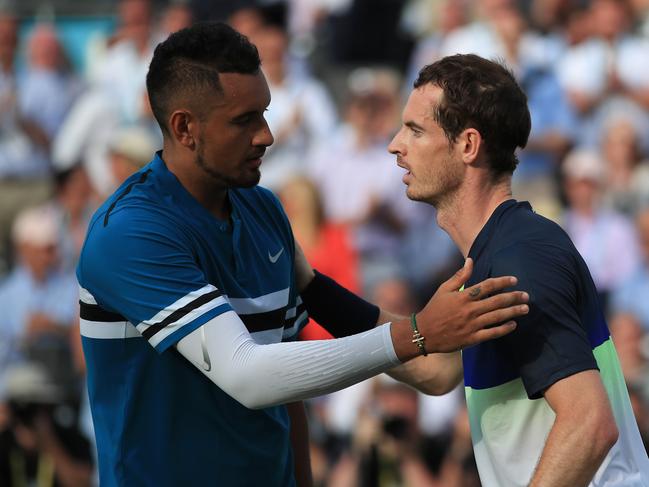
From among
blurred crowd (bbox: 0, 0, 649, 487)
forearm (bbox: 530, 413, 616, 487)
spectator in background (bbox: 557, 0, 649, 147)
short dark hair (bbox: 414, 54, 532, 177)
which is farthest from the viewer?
spectator in background (bbox: 557, 0, 649, 147)

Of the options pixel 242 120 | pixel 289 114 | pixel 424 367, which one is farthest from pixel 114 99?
pixel 242 120

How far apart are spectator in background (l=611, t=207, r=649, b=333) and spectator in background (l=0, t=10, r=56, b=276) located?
4.44 meters

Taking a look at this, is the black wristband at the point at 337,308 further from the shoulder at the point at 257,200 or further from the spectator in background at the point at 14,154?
the spectator in background at the point at 14,154

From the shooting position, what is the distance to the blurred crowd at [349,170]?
6.66m

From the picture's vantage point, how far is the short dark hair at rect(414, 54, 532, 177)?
118 inches

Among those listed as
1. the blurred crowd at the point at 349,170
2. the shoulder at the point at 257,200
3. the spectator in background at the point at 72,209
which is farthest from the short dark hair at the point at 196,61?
the spectator in background at the point at 72,209

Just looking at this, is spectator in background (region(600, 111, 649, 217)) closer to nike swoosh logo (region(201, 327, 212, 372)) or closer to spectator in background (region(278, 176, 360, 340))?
spectator in background (region(278, 176, 360, 340))

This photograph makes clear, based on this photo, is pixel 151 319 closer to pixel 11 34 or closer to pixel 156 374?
pixel 156 374

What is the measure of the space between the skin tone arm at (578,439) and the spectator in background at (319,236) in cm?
A: 471

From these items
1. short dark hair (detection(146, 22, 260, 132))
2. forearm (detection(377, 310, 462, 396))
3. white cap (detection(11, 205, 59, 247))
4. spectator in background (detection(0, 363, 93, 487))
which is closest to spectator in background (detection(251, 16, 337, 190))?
white cap (detection(11, 205, 59, 247))

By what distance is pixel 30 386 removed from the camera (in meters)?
7.55

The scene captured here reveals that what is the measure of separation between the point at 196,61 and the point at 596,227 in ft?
13.8

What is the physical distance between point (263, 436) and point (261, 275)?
0.44 m

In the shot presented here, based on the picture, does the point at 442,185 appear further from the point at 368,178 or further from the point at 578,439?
the point at 368,178
